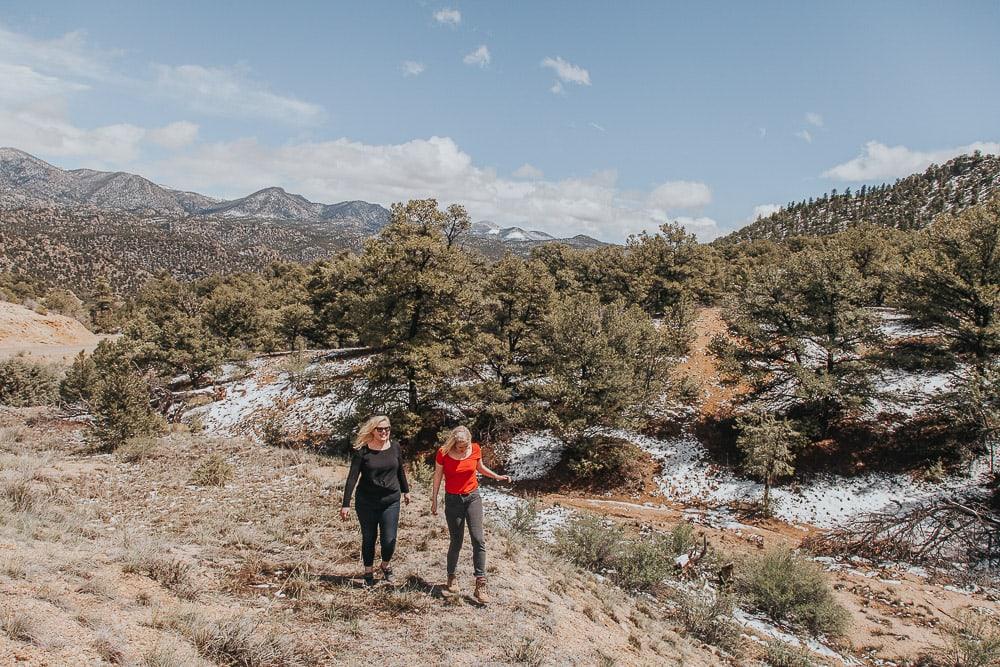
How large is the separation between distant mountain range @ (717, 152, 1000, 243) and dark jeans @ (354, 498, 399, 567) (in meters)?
87.0

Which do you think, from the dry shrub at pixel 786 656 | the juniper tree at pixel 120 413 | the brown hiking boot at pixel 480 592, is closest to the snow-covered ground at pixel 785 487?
the dry shrub at pixel 786 656

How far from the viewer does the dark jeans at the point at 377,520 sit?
588 cm

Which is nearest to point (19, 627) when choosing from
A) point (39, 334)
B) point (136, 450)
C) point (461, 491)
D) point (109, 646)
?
point (109, 646)

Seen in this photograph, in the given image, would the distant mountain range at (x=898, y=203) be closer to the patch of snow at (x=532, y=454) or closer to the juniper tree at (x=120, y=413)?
the patch of snow at (x=532, y=454)

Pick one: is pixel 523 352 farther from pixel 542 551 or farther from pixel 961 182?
pixel 961 182

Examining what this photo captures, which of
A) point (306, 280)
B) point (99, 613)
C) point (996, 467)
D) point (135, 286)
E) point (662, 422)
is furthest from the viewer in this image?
point (135, 286)

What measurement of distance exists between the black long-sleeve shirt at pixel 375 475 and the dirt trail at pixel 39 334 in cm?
4890

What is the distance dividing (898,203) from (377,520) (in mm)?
127178

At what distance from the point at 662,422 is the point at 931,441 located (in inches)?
403

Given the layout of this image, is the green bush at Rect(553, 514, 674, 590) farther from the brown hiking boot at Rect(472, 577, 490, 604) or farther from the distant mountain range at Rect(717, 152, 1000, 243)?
the distant mountain range at Rect(717, 152, 1000, 243)

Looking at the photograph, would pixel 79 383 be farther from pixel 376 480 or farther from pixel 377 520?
pixel 376 480

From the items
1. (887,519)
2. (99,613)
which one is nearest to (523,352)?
(887,519)

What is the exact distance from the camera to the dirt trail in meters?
42.8

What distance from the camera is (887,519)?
1451 cm
